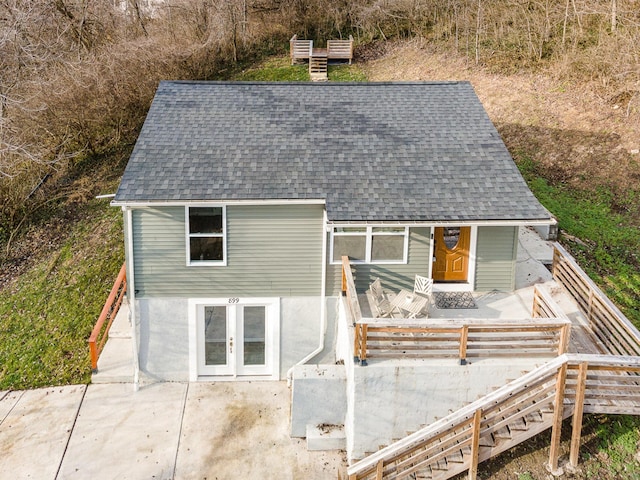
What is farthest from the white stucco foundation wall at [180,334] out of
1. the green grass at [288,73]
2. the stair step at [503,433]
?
the green grass at [288,73]

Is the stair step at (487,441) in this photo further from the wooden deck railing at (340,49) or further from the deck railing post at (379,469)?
the wooden deck railing at (340,49)

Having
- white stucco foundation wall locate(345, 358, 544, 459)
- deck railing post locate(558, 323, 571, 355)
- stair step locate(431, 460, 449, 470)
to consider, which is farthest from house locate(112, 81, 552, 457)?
stair step locate(431, 460, 449, 470)

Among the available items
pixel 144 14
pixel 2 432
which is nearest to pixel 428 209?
pixel 2 432

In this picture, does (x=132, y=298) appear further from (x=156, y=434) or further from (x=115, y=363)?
(x=156, y=434)

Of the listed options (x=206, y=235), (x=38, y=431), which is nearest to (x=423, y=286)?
(x=206, y=235)

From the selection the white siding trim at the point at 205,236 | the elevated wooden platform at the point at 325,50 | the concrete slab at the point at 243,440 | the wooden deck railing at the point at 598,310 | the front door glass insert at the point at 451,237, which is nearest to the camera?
the wooden deck railing at the point at 598,310

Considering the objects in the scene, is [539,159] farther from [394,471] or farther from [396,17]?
[396,17]
